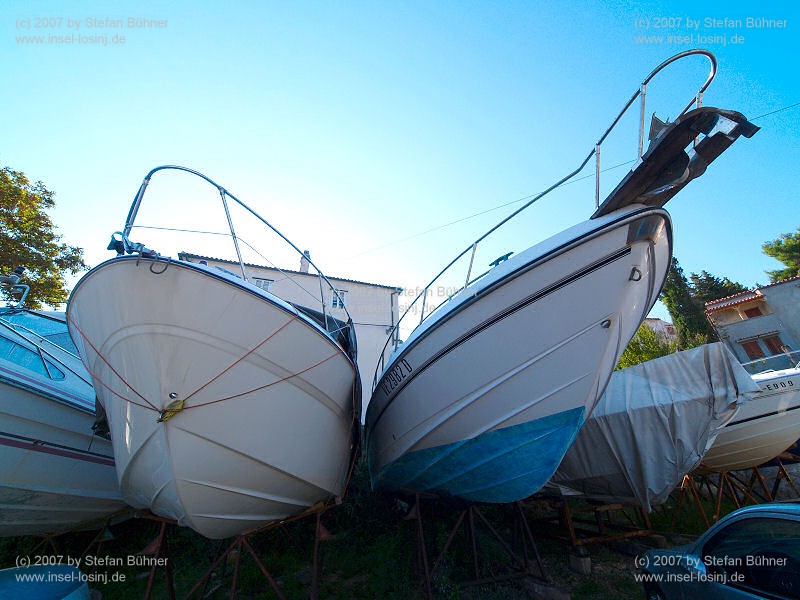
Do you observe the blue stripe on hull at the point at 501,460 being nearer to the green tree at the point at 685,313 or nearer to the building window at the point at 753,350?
the green tree at the point at 685,313

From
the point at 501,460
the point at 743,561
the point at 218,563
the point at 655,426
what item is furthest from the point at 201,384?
the point at 655,426

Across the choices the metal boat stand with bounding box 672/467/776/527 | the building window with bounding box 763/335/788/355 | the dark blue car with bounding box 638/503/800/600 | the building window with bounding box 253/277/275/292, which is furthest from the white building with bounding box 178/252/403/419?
the building window with bounding box 763/335/788/355

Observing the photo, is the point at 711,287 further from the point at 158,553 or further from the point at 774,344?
the point at 158,553

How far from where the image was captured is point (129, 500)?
12.5 ft

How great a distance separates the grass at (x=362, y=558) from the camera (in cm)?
413

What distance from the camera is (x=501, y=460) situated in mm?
3566

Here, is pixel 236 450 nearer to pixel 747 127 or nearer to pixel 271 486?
pixel 271 486

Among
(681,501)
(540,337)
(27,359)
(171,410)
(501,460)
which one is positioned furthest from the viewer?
(681,501)

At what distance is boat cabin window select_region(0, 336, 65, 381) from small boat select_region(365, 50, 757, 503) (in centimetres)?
522

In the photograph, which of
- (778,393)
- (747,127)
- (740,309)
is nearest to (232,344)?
(747,127)

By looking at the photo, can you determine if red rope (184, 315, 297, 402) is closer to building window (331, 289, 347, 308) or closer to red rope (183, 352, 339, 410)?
red rope (183, 352, 339, 410)

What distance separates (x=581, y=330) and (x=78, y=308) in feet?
15.9

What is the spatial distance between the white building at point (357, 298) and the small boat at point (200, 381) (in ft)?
32.0

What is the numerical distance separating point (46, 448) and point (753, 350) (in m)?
25.5
